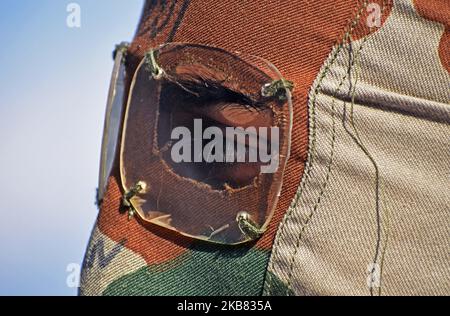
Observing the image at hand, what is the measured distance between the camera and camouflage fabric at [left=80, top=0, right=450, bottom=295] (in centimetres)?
78

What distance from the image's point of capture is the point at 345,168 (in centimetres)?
80

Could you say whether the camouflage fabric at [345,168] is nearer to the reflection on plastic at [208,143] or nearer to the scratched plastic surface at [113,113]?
the reflection on plastic at [208,143]

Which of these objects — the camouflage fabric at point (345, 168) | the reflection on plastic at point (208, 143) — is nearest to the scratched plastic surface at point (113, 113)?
the reflection on plastic at point (208, 143)

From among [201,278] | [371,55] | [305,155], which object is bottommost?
[201,278]

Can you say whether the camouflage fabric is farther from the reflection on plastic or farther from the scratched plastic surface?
the scratched plastic surface

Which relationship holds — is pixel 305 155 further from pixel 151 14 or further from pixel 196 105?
pixel 151 14

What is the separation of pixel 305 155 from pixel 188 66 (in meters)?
0.22

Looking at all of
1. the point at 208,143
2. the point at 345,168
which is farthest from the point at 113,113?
the point at 345,168

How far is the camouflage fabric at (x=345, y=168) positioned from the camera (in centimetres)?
78

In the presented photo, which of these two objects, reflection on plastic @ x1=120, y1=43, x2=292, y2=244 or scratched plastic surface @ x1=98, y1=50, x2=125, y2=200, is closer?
reflection on plastic @ x1=120, y1=43, x2=292, y2=244

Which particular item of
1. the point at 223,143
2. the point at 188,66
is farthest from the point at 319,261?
the point at 188,66

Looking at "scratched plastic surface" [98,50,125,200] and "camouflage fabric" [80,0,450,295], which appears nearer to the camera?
"camouflage fabric" [80,0,450,295]

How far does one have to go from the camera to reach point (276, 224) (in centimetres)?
81

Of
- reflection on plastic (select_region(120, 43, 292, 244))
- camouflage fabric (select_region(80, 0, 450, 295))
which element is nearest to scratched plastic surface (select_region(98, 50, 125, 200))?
reflection on plastic (select_region(120, 43, 292, 244))
